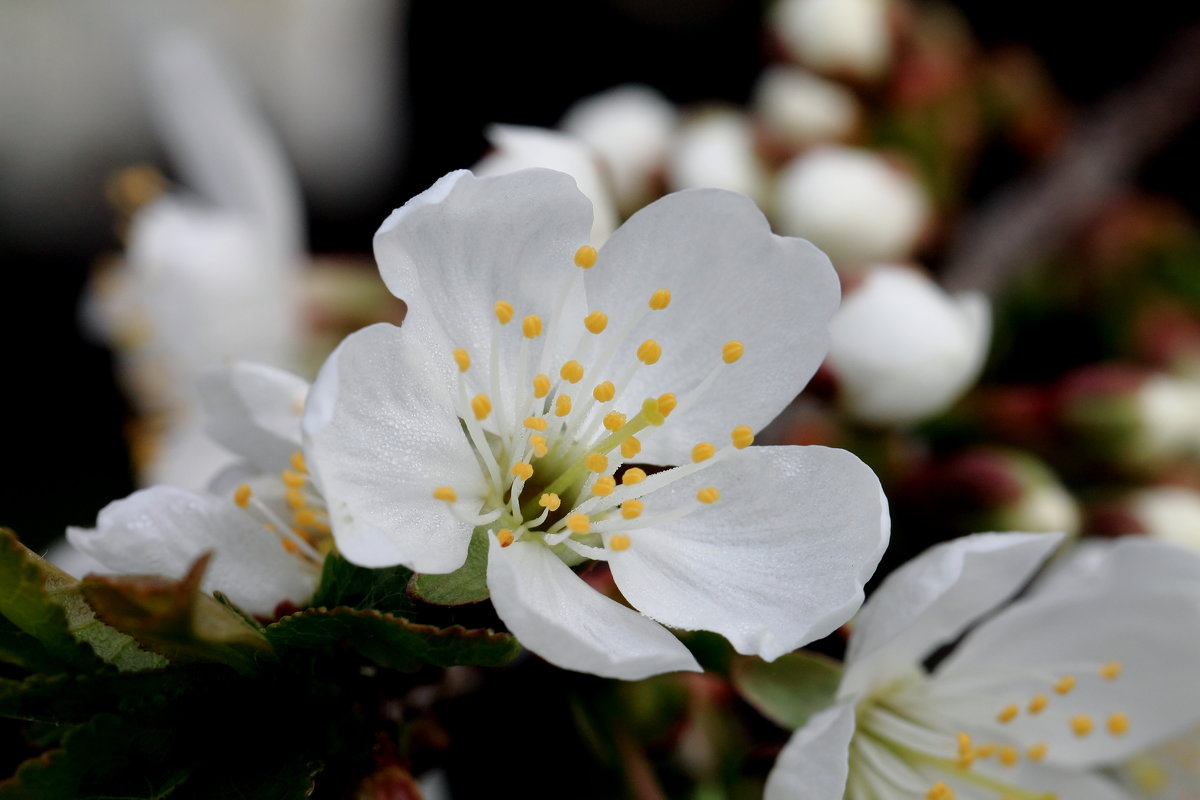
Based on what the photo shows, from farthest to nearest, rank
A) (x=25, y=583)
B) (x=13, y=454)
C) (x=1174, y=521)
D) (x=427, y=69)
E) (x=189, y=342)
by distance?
(x=427, y=69) → (x=13, y=454) → (x=189, y=342) → (x=1174, y=521) → (x=25, y=583)

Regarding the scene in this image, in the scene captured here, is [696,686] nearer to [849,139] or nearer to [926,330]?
[926,330]

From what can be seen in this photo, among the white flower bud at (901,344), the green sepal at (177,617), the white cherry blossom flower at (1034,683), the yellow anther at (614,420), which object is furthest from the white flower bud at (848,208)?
the green sepal at (177,617)

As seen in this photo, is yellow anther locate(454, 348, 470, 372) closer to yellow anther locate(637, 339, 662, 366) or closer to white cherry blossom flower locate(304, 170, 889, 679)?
white cherry blossom flower locate(304, 170, 889, 679)

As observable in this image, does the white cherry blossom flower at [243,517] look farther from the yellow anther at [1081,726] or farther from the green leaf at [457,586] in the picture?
the yellow anther at [1081,726]

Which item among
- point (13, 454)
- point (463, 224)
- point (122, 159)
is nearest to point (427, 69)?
point (122, 159)

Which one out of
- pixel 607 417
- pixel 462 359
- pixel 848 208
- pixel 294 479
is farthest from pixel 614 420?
pixel 848 208
